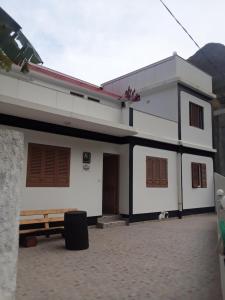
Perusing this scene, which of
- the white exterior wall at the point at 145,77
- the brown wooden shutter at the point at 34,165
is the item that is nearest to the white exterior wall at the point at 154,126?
the white exterior wall at the point at 145,77

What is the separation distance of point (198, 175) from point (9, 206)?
13.2 metres

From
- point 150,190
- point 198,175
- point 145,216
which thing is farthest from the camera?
point 198,175

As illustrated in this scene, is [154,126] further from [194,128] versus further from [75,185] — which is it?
[75,185]

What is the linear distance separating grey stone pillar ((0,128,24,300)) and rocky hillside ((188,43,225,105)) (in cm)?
2630

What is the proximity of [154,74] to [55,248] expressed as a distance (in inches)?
442

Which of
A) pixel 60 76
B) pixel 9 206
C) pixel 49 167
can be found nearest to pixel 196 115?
pixel 60 76

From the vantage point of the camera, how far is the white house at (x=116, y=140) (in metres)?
8.74

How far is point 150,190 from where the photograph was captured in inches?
468

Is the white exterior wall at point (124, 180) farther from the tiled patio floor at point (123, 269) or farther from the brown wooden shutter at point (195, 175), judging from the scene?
the brown wooden shutter at point (195, 175)

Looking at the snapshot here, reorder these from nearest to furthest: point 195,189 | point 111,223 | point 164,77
A: point 111,223 → point 195,189 → point 164,77

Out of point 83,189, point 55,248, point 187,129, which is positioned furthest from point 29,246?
point 187,129

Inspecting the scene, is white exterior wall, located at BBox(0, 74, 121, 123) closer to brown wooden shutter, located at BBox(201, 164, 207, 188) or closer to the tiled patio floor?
the tiled patio floor

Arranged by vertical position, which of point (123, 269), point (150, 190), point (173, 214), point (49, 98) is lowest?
point (123, 269)

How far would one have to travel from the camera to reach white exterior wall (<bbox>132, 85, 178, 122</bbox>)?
13961mm
